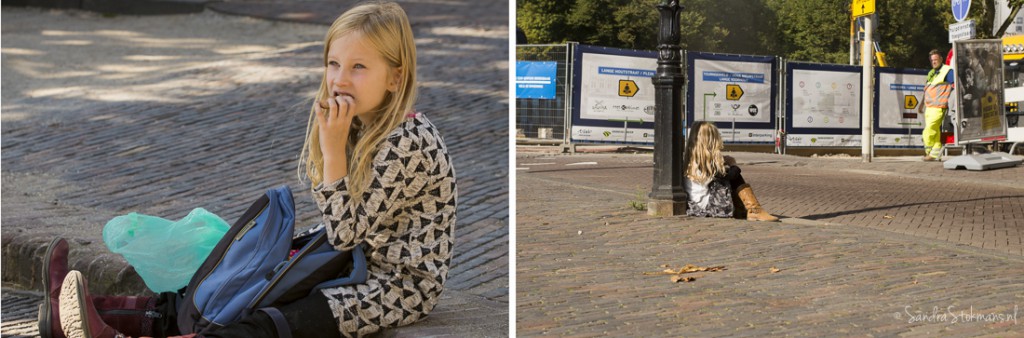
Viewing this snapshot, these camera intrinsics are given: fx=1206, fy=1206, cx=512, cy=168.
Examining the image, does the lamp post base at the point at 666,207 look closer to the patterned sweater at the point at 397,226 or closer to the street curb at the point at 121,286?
the street curb at the point at 121,286

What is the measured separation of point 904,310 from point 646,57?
39.0 inches

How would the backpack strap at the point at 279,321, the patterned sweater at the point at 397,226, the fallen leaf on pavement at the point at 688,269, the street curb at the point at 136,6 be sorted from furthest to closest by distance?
1. the street curb at the point at 136,6
2. the fallen leaf on pavement at the point at 688,269
3. the patterned sweater at the point at 397,226
4. the backpack strap at the point at 279,321

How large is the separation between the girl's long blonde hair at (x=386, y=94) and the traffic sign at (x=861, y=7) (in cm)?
119

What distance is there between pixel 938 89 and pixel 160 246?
221cm

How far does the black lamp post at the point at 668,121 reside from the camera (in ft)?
11.1

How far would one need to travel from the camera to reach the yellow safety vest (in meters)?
3.22

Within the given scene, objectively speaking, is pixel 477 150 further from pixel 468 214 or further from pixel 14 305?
pixel 14 305

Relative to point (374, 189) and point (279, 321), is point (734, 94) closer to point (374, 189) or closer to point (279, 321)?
point (374, 189)

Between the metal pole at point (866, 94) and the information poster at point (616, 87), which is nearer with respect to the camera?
the metal pole at point (866, 94)

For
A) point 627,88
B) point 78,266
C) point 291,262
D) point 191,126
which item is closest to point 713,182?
point 627,88

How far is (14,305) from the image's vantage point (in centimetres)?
423

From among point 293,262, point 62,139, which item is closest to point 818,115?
point 293,262

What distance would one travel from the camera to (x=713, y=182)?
3.54m

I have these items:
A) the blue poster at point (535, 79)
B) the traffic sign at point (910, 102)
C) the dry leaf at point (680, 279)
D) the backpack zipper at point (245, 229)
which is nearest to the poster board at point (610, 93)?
the blue poster at point (535, 79)
